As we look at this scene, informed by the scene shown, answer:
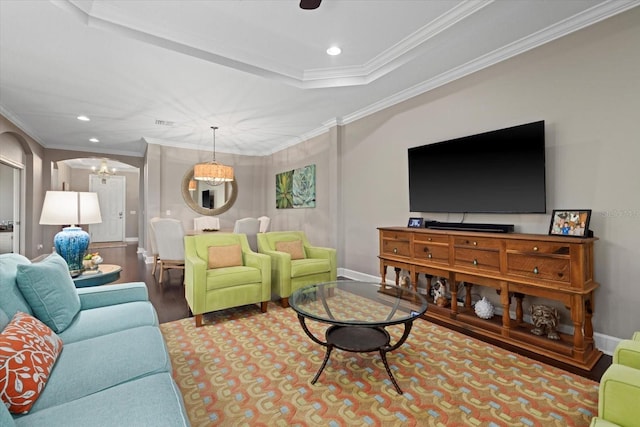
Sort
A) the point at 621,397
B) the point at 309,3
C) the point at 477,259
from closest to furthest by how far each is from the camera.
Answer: the point at 621,397 < the point at 309,3 < the point at 477,259

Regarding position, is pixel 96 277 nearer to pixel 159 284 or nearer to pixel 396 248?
pixel 159 284

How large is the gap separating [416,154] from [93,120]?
5.26 meters

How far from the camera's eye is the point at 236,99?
411 cm

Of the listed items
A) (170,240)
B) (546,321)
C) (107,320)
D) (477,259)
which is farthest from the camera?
(170,240)

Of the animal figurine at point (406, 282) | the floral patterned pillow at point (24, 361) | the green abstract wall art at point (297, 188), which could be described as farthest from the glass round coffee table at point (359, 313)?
the green abstract wall art at point (297, 188)

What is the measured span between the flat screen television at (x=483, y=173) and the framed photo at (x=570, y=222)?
0.48 feet

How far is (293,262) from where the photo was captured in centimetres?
362

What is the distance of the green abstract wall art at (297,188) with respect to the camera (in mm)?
5820

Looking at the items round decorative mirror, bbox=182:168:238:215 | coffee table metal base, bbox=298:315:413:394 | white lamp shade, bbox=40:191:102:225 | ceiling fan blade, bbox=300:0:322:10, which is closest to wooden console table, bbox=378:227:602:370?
coffee table metal base, bbox=298:315:413:394

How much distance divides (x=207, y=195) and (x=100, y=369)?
242 inches

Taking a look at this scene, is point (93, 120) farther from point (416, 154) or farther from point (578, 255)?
point (578, 255)

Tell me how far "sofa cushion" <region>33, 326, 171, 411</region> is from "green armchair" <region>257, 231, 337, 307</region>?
6.07ft

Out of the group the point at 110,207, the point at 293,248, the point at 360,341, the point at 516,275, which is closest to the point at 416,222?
the point at 516,275

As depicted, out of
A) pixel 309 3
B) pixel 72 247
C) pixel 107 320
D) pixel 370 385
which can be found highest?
pixel 309 3
